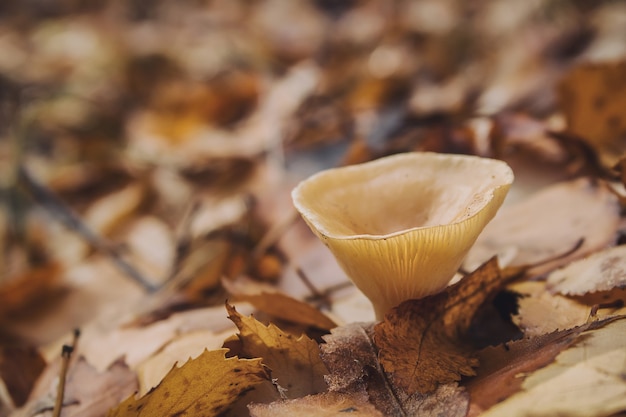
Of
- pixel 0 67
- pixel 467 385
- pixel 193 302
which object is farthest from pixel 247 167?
pixel 0 67

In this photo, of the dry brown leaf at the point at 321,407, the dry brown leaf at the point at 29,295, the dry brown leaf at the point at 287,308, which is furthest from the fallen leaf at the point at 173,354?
the dry brown leaf at the point at 29,295

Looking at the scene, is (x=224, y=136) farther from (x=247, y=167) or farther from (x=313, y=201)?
(x=313, y=201)

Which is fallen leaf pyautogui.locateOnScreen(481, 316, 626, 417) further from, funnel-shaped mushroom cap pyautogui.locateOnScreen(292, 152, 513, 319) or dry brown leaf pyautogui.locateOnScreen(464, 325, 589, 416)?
funnel-shaped mushroom cap pyautogui.locateOnScreen(292, 152, 513, 319)

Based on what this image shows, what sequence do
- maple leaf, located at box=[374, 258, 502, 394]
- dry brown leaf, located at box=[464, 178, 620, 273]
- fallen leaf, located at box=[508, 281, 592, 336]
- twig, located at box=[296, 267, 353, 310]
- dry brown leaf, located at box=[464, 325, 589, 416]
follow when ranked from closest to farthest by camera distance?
dry brown leaf, located at box=[464, 325, 589, 416], maple leaf, located at box=[374, 258, 502, 394], fallen leaf, located at box=[508, 281, 592, 336], dry brown leaf, located at box=[464, 178, 620, 273], twig, located at box=[296, 267, 353, 310]

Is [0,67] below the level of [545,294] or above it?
above

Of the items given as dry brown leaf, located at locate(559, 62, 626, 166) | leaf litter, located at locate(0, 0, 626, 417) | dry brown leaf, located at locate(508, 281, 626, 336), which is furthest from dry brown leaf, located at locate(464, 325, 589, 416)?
dry brown leaf, located at locate(559, 62, 626, 166)

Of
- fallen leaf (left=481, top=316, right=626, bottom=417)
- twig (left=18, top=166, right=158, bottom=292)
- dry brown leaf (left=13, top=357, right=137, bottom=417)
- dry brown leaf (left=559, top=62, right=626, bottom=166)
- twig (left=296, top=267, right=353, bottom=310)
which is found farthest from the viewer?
twig (left=18, top=166, right=158, bottom=292)

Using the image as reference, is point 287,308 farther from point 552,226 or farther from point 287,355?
point 552,226
